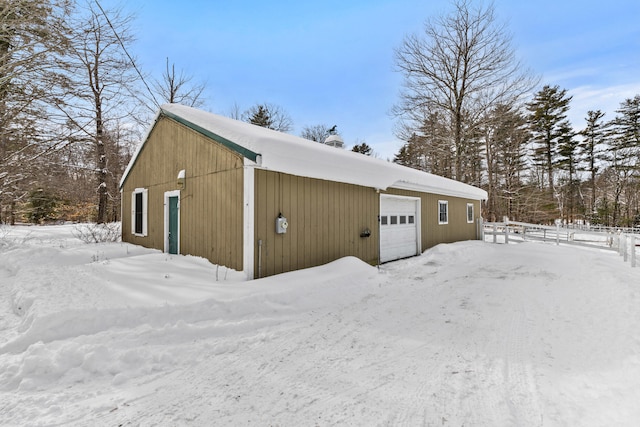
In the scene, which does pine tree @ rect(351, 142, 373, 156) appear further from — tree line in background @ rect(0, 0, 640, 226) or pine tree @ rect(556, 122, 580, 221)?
pine tree @ rect(556, 122, 580, 221)

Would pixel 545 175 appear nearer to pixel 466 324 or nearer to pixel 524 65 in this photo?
pixel 524 65

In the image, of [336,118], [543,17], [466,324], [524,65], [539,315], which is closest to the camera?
[466,324]

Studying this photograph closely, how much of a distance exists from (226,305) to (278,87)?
1772 cm

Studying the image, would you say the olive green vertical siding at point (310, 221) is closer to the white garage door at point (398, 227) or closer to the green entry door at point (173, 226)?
the white garage door at point (398, 227)

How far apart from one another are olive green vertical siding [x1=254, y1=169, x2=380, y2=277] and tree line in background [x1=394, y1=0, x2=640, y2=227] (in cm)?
1316

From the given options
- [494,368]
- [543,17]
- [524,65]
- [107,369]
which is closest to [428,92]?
[524,65]

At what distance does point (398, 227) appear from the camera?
334 inches

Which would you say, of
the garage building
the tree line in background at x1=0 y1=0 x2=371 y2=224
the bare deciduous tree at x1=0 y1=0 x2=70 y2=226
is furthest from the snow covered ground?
the bare deciduous tree at x1=0 y1=0 x2=70 y2=226

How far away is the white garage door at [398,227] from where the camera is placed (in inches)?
Answer: 312

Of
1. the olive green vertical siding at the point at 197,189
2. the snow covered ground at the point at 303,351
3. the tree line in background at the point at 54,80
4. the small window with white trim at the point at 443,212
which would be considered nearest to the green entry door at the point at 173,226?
the olive green vertical siding at the point at 197,189

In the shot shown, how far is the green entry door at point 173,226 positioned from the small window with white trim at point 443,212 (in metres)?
8.74

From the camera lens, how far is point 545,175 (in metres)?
26.8

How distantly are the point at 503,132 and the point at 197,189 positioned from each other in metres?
21.8

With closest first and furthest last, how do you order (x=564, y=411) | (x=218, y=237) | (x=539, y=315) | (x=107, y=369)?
(x=564, y=411), (x=107, y=369), (x=539, y=315), (x=218, y=237)
